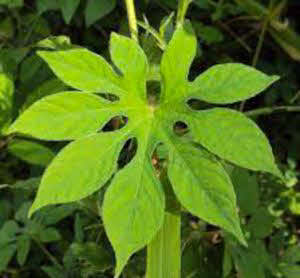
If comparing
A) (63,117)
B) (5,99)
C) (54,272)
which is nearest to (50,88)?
(5,99)

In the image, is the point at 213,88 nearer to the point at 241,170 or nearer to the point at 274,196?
the point at 241,170

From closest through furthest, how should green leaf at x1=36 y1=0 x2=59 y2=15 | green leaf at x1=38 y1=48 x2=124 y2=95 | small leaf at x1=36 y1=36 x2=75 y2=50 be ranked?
1. green leaf at x1=38 y1=48 x2=124 y2=95
2. small leaf at x1=36 y1=36 x2=75 y2=50
3. green leaf at x1=36 y1=0 x2=59 y2=15

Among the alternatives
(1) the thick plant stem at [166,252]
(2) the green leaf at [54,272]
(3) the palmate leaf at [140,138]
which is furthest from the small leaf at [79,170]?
(2) the green leaf at [54,272]

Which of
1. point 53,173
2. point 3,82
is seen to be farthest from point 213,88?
point 3,82

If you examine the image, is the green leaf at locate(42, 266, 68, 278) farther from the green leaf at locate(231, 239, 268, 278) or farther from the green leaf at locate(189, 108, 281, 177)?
the green leaf at locate(189, 108, 281, 177)

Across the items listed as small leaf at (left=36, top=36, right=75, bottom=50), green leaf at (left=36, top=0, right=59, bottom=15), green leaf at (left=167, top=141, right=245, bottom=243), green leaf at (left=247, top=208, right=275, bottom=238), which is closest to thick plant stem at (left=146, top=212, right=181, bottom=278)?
green leaf at (left=167, top=141, right=245, bottom=243)

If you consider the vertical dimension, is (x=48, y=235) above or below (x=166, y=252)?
below

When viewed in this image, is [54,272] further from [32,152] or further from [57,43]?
[57,43]
